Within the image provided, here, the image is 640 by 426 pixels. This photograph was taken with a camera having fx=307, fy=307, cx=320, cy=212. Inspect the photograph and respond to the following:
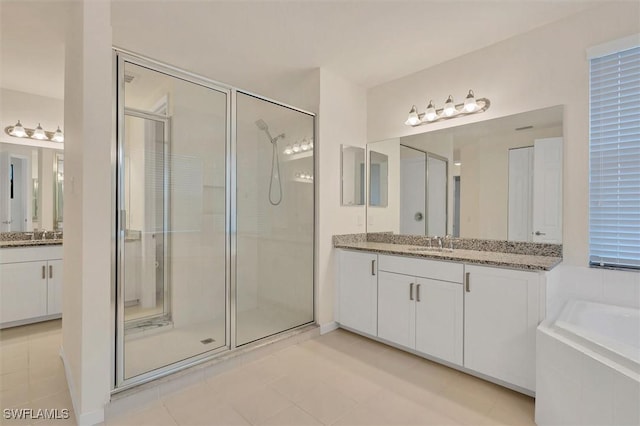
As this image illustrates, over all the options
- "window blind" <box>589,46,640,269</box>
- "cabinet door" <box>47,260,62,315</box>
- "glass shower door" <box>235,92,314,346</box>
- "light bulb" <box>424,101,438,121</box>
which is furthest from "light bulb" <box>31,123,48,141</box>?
"window blind" <box>589,46,640,269</box>

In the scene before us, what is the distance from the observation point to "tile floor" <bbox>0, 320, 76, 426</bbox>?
188 centimetres

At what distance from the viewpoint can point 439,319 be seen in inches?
91.7

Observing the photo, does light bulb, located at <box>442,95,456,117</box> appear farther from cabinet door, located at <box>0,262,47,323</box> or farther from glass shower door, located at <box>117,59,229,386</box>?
cabinet door, located at <box>0,262,47,323</box>

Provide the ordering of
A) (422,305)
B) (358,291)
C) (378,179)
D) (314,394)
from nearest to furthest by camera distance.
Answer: (314,394) → (422,305) → (358,291) → (378,179)

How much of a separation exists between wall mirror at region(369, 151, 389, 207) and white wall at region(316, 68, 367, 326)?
0.24 meters

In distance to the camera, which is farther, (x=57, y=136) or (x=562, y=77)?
(x=57, y=136)

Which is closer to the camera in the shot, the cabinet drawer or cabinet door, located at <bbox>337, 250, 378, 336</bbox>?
the cabinet drawer

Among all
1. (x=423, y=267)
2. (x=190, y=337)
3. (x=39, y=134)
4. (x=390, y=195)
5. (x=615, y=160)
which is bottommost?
(x=190, y=337)

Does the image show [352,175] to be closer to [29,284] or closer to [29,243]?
[29,243]

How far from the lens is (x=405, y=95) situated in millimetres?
3148

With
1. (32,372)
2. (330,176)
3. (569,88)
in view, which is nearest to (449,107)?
(569,88)

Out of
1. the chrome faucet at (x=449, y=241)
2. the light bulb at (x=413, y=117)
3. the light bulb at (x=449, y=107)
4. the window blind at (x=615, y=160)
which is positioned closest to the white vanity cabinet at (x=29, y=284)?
the light bulb at (x=413, y=117)

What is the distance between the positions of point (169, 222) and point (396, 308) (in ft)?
6.35

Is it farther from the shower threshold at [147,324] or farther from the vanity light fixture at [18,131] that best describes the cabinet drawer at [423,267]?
the vanity light fixture at [18,131]
